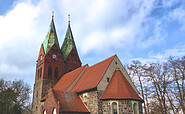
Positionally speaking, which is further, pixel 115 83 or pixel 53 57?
pixel 53 57

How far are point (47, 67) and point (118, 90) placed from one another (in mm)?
17012

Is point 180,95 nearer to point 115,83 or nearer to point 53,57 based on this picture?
point 115,83

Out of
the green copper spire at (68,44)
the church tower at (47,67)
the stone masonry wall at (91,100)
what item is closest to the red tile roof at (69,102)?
the stone masonry wall at (91,100)

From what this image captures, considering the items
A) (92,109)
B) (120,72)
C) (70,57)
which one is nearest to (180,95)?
(120,72)

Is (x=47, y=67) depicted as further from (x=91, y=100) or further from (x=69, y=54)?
(x=91, y=100)

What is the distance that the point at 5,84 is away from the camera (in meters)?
28.2

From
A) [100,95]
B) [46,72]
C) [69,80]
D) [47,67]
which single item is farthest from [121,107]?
[47,67]

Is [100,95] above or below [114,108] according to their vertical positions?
above

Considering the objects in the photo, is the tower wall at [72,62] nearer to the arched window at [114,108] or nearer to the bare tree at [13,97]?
the bare tree at [13,97]

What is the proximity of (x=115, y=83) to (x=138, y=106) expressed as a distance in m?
3.02

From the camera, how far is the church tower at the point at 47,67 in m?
28.1

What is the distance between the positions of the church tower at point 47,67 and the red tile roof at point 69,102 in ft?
34.9

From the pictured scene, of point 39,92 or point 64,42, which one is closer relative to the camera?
point 39,92

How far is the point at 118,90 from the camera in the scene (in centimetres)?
1633
